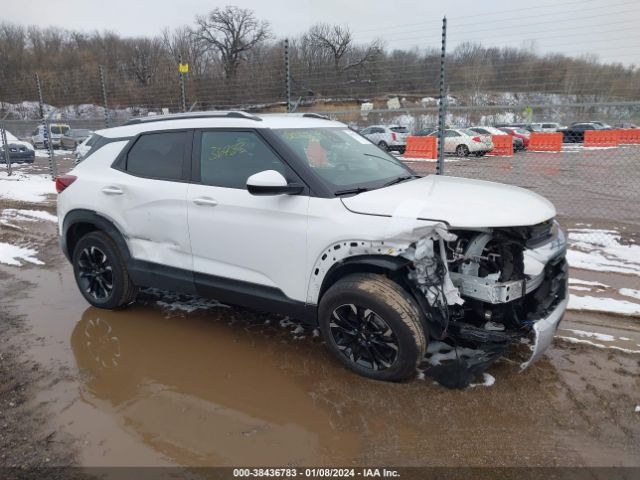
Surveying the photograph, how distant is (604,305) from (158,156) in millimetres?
4405

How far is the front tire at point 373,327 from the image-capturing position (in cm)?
317

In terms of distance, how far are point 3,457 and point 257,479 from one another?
1477mm

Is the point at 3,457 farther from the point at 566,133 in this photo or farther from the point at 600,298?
the point at 566,133

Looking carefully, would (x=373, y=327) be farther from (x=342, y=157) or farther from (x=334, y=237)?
(x=342, y=157)

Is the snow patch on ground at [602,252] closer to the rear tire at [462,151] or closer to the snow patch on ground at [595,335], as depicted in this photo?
the snow patch on ground at [595,335]

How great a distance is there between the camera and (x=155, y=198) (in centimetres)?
421

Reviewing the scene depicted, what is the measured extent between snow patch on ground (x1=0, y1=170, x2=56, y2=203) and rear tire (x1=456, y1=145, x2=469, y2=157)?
16747mm

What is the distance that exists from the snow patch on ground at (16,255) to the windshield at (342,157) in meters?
4.60

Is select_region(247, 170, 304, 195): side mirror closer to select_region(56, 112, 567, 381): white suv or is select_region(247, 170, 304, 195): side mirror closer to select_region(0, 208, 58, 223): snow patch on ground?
select_region(56, 112, 567, 381): white suv

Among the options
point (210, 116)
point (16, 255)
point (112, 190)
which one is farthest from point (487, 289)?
point (16, 255)

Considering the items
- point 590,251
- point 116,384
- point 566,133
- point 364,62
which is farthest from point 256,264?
point 566,133

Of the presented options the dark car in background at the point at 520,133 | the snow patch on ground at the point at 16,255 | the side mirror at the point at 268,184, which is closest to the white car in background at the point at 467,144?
the dark car in background at the point at 520,133

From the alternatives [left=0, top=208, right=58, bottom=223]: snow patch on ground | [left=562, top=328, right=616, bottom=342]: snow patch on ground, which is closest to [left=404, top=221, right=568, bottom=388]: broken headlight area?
[left=562, top=328, right=616, bottom=342]: snow patch on ground

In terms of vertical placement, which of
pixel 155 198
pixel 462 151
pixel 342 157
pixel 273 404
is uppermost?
pixel 342 157
